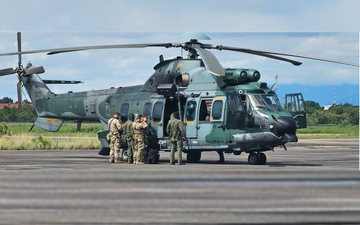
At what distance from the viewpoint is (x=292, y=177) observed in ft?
58.4

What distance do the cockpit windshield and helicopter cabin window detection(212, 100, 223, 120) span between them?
982 mm

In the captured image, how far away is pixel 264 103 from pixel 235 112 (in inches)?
35.4

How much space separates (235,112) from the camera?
24.0 m

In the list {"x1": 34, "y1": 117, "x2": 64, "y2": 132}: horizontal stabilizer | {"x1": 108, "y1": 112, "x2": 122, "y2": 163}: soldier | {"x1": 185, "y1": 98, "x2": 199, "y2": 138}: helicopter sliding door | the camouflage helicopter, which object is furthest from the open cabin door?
{"x1": 34, "y1": 117, "x2": 64, "y2": 132}: horizontal stabilizer

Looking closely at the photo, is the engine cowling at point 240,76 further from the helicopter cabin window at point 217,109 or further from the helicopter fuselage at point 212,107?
the helicopter cabin window at point 217,109

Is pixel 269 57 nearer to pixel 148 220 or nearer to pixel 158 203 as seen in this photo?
pixel 158 203

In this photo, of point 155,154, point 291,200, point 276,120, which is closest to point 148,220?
point 291,200

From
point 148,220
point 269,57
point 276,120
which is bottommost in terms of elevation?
point 148,220

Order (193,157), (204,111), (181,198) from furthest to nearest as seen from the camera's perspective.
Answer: (193,157) < (204,111) < (181,198)

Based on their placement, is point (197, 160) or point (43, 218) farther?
point (197, 160)

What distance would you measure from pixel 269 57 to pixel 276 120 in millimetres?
2010

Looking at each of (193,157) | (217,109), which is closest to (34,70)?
(193,157)

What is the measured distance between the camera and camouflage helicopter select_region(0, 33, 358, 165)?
926 inches

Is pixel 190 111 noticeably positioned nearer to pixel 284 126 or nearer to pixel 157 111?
pixel 157 111
